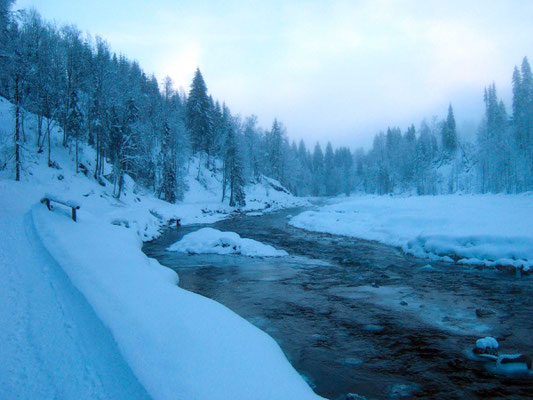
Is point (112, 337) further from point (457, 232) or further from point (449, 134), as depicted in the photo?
point (449, 134)

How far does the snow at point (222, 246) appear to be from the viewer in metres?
16.8

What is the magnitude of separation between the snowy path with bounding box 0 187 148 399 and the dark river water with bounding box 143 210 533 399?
10.8 feet

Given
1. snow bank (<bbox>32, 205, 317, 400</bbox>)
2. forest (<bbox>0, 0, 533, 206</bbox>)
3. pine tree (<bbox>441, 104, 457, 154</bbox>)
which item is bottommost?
snow bank (<bbox>32, 205, 317, 400</bbox>)

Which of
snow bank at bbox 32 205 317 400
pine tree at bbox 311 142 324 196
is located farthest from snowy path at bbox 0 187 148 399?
pine tree at bbox 311 142 324 196

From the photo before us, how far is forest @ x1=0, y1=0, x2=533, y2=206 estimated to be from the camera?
2619 centimetres

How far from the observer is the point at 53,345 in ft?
12.6

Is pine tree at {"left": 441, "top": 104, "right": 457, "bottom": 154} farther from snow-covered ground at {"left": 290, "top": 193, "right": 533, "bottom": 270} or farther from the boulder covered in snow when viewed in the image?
the boulder covered in snow

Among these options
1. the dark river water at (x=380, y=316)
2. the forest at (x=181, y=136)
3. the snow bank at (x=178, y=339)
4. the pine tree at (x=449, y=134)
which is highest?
the pine tree at (x=449, y=134)

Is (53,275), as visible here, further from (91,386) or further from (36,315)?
(91,386)

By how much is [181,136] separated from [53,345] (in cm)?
4639

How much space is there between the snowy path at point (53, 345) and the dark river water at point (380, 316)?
3.30 metres

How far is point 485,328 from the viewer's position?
7203 millimetres

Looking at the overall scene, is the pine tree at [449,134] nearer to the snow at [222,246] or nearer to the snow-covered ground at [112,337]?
the snow at [222,246]

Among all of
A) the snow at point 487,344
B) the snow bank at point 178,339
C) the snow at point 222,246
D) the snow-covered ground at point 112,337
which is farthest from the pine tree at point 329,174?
the snow bank at point 178,339
